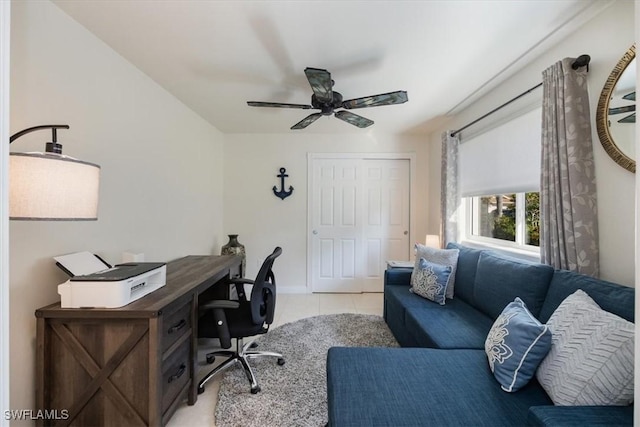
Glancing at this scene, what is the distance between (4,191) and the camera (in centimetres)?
53

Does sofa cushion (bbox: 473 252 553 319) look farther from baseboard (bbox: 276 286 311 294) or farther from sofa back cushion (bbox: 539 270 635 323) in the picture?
baseboard (bbox: 276 286 311 294)

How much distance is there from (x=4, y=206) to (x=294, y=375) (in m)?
1.91

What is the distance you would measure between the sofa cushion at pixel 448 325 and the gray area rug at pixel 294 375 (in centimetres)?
53

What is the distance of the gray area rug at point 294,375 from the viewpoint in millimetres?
1549

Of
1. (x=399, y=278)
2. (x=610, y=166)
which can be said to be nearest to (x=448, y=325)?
(x=399, y=278)

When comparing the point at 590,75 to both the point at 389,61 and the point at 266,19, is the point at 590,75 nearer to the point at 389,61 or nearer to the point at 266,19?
the point at 389,61

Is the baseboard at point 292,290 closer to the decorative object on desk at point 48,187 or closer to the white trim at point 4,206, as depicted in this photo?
the decorative object on desk at point 48,187

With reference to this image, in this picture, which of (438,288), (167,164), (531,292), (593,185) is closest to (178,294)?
(167,164)

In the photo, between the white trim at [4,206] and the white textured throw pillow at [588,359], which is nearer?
the white trim at [4,206]

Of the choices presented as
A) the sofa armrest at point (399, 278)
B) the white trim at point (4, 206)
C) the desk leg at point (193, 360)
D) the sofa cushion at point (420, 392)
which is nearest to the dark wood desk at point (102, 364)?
the desk leg at point (193, 360)

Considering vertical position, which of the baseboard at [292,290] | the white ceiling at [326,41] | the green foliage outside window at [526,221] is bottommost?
the baseboard at [292,290]

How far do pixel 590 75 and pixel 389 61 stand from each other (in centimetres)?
122

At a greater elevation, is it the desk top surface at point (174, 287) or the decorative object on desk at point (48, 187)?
the decorative object on desk at point (48, 187)

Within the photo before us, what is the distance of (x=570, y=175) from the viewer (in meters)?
1.57
